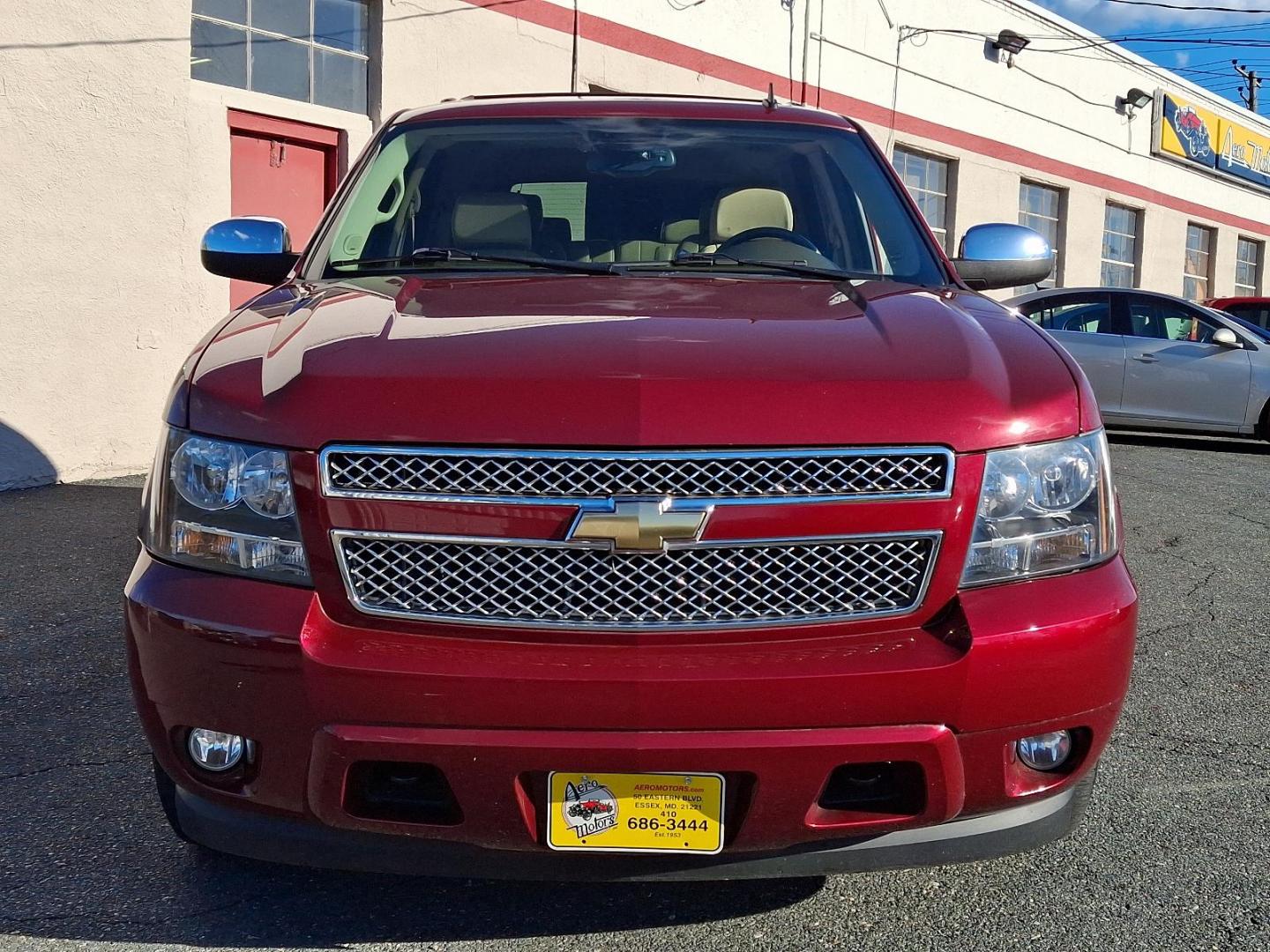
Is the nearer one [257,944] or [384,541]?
[384,541]

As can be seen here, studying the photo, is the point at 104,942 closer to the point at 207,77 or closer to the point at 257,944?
the point at 257,944

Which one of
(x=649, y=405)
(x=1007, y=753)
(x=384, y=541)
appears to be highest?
(x=649, y=405)

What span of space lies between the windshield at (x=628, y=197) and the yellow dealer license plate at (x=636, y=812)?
1.57 metres

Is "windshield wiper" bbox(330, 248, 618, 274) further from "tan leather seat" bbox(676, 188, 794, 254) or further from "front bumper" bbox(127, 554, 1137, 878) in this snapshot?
"front bumper" bbox(127, 554, 1137, 878)

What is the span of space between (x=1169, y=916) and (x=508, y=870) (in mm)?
1375

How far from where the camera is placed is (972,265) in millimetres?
3541

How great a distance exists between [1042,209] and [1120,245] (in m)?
3.08

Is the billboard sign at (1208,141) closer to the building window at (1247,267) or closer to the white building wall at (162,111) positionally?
the building window at (1247,267)

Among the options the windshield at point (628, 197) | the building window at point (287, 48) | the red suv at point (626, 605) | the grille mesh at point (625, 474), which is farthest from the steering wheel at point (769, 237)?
the building window at point (287, 48)

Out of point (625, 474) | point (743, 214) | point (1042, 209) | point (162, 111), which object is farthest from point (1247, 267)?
point (625, 474)

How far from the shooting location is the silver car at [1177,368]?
10898 millimetres

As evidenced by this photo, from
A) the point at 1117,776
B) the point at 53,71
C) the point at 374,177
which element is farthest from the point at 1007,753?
the point at 53,71

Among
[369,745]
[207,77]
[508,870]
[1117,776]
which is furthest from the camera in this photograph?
[207,77]

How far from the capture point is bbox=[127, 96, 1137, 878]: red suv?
77.4 inches
